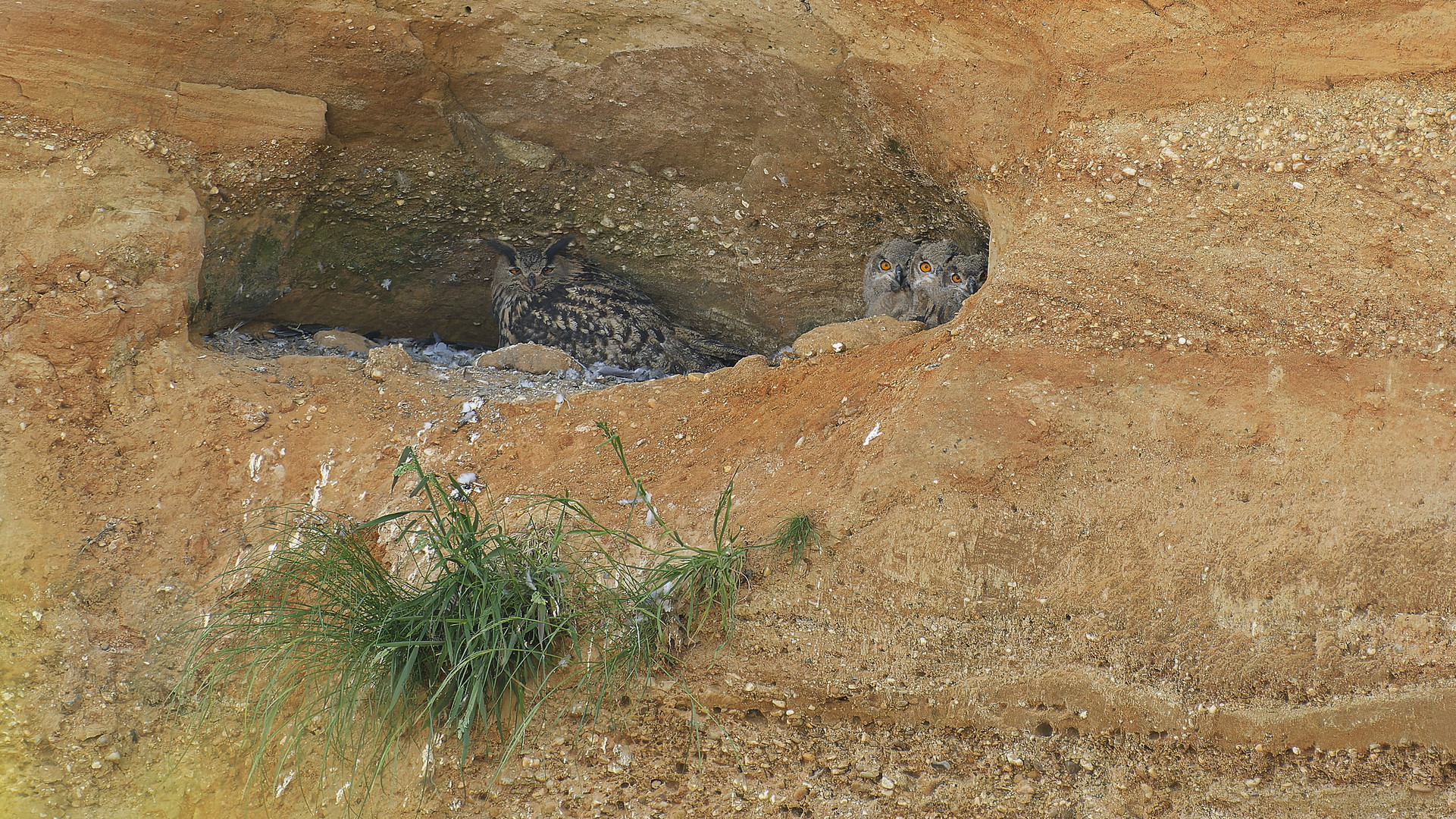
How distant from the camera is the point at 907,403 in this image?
8.84 feet

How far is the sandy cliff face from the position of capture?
2.36 metres

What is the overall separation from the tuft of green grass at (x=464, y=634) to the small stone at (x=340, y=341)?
155 centimetres

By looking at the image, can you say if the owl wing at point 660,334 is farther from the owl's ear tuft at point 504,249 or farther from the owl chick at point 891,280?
the owl chick at point 891,280

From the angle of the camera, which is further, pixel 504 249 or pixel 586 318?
pixel 504 249

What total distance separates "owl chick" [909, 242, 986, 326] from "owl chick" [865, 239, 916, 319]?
3 centimetres

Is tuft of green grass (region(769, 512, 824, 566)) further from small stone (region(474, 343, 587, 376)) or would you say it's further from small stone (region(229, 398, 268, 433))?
small stone (region(229, 398, 268, 433))

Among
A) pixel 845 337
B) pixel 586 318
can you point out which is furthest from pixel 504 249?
pixel 845 337

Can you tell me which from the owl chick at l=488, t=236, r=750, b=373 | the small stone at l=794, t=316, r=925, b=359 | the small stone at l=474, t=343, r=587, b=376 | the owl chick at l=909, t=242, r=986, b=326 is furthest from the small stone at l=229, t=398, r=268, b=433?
the owl chick at l=909, t=242, r=986, b=326

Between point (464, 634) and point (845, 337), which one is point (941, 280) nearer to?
point (845, 337)

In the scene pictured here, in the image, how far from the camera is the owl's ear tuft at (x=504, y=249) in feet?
14.5

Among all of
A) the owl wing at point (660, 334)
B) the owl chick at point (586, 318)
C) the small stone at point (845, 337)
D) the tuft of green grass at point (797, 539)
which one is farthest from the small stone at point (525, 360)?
the tuft of green grass at point (797, 539)

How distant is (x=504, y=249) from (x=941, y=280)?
199 centimetres

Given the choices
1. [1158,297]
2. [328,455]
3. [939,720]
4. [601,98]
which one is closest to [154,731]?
[328,455]

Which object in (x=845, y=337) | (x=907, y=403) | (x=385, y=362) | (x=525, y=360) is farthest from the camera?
(x=525, y=360)
